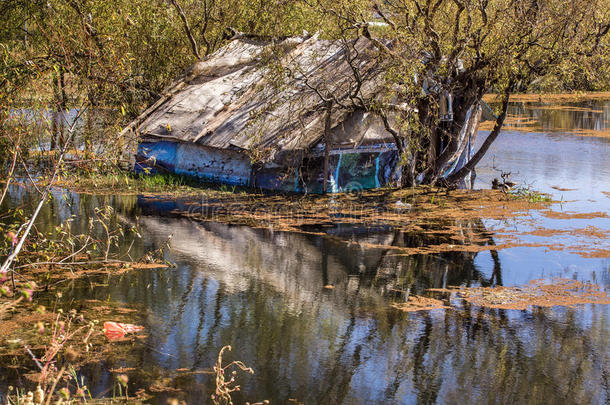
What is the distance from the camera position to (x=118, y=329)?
323 inches

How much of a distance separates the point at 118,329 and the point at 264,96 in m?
10.1

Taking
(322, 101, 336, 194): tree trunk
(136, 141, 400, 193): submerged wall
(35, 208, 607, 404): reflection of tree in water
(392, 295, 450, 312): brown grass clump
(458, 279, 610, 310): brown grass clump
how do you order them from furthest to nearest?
1. (136, 141, 400, 193): submerged wall
2. (322, 101, 336, 194): tree trunk
3. (458, 279, 610, 310): brown grass clump
4. (392, 295, 450, 312): brown grass clump
5. (35, 208, 607, 404): reflection of tree in water

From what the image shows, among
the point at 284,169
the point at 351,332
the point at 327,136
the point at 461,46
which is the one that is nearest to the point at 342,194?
the point at 284,169

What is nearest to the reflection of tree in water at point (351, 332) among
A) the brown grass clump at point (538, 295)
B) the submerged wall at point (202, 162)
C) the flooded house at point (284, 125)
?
the brown grass clump at point (538, 295)

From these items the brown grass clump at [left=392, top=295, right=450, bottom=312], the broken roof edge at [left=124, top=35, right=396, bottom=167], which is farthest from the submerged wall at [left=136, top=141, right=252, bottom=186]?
the brown grass clump at [left=392, top=295, right=450, bottom=312]

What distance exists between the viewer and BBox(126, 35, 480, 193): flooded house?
15594 mm

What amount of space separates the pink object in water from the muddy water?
6.7 inches

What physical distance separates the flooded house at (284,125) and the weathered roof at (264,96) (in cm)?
3

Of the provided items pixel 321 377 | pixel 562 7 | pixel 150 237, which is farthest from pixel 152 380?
pixel 562 7

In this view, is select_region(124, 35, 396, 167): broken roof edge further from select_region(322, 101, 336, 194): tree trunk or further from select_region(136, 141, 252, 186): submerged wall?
select_region(136, 141, 252, 186): submerged wall

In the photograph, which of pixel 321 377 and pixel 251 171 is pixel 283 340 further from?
pixel 251 171

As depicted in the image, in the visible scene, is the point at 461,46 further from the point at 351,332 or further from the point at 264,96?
the point at 351,332

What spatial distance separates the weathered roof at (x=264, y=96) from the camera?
15625 mm

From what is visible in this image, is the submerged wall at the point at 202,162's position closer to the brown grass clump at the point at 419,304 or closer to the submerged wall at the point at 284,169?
the submerged wall at the point at 284,169
